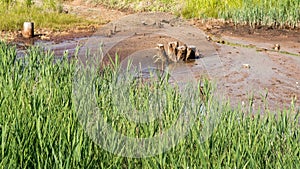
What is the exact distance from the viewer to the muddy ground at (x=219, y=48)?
236 inches

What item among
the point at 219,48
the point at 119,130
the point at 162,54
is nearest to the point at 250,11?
the point at 219,48

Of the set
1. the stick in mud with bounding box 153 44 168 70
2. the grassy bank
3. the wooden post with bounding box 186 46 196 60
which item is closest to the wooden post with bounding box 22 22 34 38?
the stick in mud with bounding box 153 44 168 70

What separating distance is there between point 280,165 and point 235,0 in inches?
317

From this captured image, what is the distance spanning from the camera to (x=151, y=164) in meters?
2.62

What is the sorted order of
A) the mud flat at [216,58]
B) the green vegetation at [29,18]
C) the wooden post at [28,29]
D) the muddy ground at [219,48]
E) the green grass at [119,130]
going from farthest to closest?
the green vegetation at [29,18] → the wooden post at [28,29] → the muddy ground at [219,48] → the mud flat at [216,58] → the green grass at [119,130]

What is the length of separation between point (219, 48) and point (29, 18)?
13.2 feet

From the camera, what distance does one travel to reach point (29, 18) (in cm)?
1057

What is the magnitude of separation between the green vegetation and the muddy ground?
1.78 ft

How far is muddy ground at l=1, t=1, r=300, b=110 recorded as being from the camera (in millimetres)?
5984

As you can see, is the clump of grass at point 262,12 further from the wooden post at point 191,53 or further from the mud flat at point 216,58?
the wooden post at point 191,53

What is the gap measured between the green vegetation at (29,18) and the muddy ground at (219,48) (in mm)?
544

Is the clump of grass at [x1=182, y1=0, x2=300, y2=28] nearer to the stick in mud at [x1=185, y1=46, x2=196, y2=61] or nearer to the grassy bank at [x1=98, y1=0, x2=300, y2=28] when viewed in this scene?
the grassy bank at [x1=98, y1=0, x2=300, y2=28]

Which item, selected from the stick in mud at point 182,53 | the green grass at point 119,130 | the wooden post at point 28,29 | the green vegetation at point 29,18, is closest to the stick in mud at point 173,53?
the stick in mud at point 182,53

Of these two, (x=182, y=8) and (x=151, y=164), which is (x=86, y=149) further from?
(x=182, y=8)
